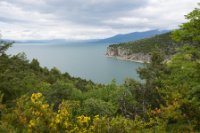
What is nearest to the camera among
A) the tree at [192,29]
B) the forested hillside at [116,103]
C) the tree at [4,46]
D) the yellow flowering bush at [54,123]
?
the yellow flowering bush at [54,123]

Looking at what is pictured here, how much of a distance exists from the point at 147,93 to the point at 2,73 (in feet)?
38.8

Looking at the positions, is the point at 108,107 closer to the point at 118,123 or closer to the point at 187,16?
the point at 187,16

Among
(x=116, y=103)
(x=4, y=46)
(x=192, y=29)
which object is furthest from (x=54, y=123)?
(x=4, y=46)

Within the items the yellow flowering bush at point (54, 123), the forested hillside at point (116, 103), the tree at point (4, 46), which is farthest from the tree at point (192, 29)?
the tree at point (4, 46)

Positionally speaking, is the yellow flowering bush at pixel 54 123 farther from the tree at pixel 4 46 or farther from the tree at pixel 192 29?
the tree at pixel 4 46

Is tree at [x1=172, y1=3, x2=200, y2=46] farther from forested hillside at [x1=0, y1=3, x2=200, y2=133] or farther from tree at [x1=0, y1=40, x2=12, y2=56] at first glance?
tree at [x1=0, y1=40, x2=12, y2=56]

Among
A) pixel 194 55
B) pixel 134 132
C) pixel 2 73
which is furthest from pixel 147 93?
pixel 134 132

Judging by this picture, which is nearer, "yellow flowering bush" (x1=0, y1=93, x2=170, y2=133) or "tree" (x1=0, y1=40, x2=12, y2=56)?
"yellow flowering bush" (x1=0, y1=93, x2=170, y2=133)

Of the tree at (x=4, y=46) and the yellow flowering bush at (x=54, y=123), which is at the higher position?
the tree at (x=4, y=46)

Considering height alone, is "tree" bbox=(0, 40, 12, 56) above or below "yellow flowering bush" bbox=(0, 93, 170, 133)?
above

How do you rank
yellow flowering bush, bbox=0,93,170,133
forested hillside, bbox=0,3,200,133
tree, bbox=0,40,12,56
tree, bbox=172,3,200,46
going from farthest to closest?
tree, bbox=0,40,12,56, tree, bbox=172,3,200,46, forested hillside, bbox=0,3,200,133, yellow flowering bush, bbox=0,93,170,133

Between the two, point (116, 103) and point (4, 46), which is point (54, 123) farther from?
point (4, 46)

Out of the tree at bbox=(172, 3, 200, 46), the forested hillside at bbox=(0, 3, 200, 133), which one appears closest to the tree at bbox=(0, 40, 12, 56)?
the forested hillside at bbox=(0, 3, 200, 133)

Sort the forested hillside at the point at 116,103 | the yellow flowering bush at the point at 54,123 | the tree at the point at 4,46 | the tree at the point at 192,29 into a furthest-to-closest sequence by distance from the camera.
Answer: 1. the tree at the point at 4,46
2. the tree at the point at 192,29
3. the forested hillside at the point at 116,103
4. the yellow flowering bush at the point at 54,123
